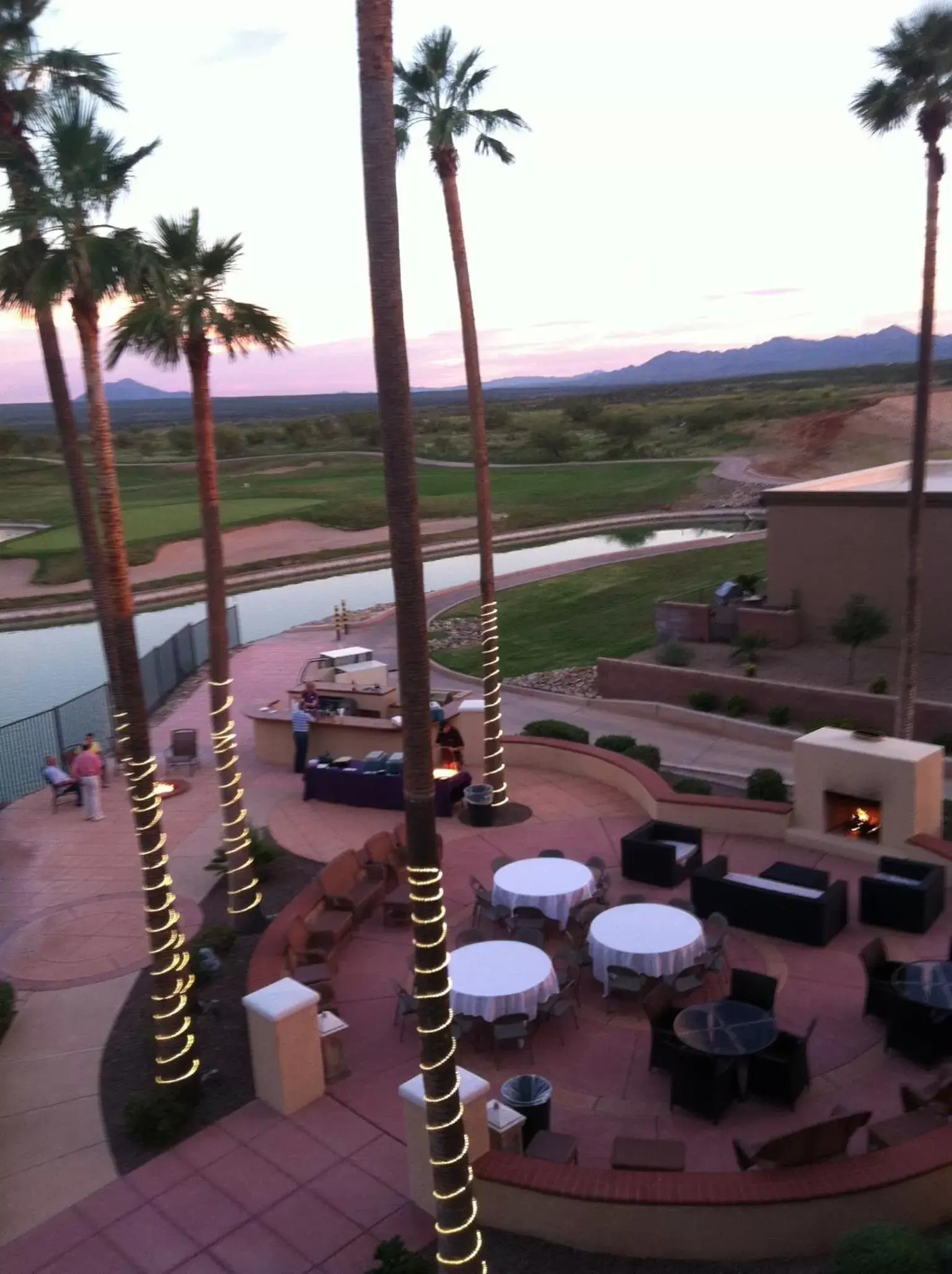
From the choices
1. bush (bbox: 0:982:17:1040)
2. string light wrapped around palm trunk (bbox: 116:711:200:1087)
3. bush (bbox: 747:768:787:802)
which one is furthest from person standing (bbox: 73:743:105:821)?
bush (bbox: 747:768:787:802)

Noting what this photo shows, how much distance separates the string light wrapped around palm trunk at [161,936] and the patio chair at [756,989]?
509cm

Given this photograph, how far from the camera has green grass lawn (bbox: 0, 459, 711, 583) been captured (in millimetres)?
62778

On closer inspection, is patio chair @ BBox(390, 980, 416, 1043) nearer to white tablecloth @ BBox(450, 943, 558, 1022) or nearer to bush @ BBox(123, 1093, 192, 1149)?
white tablecloth @ BBox(450, 943, 558, 1022)

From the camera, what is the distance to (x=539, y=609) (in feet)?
118

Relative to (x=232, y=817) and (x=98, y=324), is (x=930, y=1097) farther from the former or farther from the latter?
(x=98, y=324)

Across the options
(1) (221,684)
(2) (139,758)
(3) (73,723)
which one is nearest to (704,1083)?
(2) (139,758)

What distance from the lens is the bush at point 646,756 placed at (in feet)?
59.6

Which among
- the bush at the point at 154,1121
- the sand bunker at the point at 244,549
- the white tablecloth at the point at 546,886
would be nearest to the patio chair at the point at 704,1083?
the white tablecloth at the point at 546,886

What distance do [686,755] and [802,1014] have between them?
33.9ft

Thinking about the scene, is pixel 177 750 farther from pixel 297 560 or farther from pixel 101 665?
pixel 297 560

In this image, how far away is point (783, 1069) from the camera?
8453 millimetres

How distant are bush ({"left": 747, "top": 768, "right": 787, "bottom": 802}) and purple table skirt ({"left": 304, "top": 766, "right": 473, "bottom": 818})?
4628mm

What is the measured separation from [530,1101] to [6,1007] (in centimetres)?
601

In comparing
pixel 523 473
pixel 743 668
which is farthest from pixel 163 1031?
pixel 523 473
